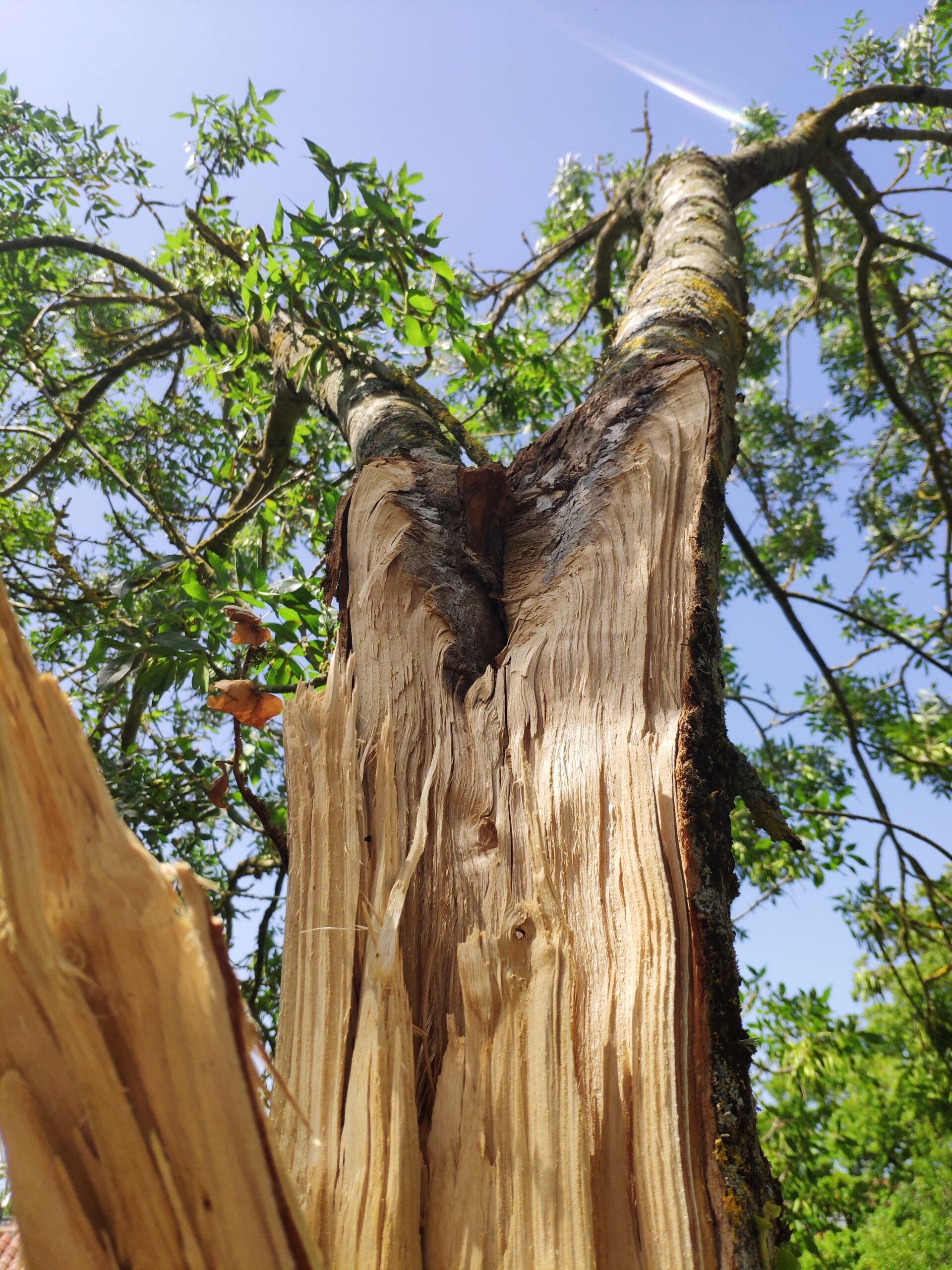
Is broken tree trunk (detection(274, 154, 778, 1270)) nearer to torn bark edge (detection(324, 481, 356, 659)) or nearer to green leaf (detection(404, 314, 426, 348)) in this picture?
torn bark edge (detection(324, 481, 356, 659))

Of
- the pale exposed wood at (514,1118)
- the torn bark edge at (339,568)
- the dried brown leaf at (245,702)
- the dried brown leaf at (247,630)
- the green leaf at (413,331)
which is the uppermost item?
the green leaf at (413,331)

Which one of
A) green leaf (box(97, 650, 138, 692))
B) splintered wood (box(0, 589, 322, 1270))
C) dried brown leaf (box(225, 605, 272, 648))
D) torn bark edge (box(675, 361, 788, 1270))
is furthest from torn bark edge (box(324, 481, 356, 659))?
splintered wood (box(0, 589, 322, 1270))

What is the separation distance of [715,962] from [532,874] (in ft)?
0.88

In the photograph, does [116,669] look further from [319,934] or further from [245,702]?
[319,934]

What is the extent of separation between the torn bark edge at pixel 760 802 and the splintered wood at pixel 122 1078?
2.78 ft

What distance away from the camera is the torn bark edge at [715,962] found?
0.81 metres

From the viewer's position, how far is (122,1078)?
0.61 metres

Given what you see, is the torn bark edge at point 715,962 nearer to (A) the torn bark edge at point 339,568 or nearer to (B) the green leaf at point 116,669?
(A) the torn bark edge at point 339,568

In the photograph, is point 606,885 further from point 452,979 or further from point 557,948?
point 452,979

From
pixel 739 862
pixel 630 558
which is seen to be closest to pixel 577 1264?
pixel 630 558

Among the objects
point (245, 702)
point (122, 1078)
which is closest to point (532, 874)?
point (122, 1078)

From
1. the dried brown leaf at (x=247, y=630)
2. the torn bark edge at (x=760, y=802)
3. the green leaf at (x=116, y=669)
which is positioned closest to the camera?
the torn bark edge at (x=760, y=802)

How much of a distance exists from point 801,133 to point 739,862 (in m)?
4.04

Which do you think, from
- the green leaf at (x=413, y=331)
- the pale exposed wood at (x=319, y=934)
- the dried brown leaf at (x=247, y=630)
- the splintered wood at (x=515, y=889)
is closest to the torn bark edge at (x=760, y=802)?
the splintered wood at (x=515, y=889)
